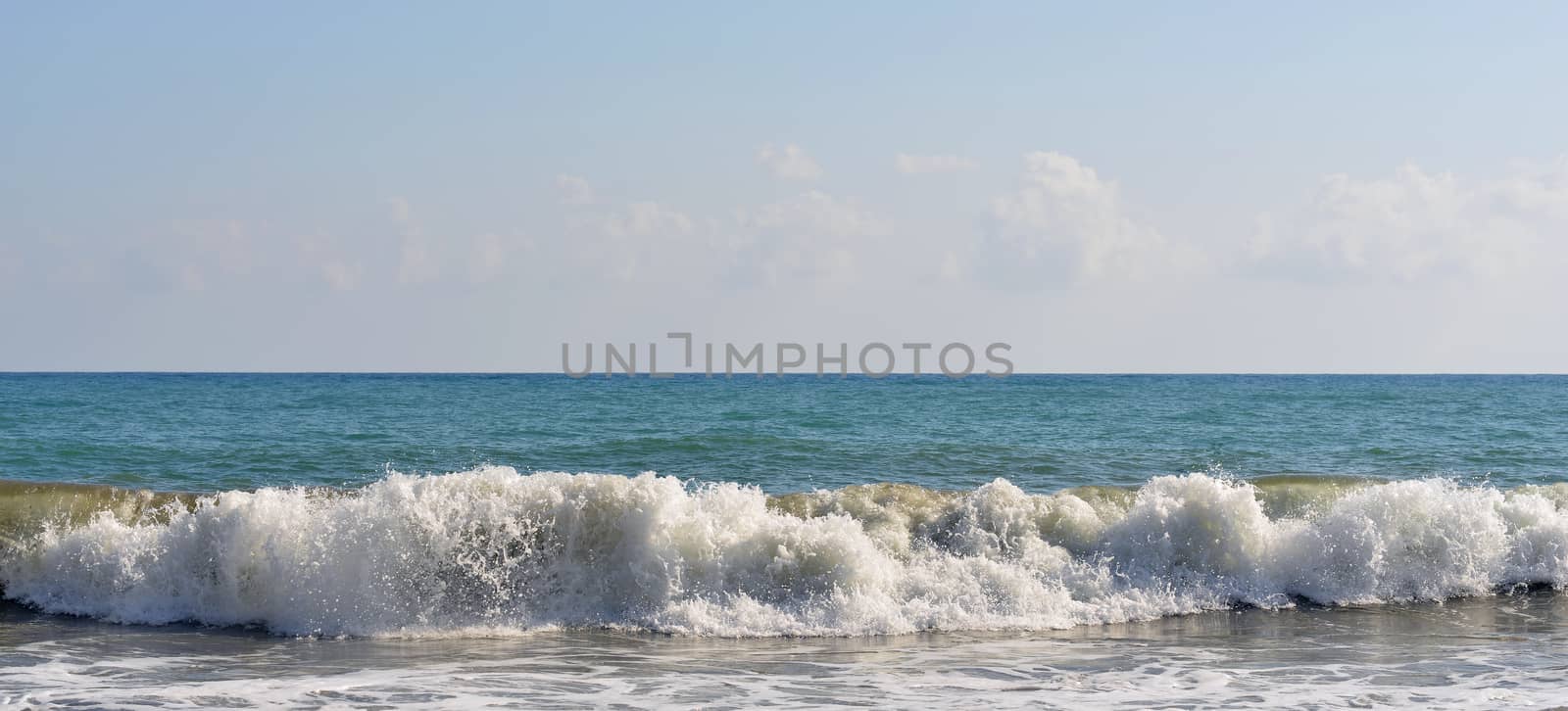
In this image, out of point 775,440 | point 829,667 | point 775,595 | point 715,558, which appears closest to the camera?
point 829,667

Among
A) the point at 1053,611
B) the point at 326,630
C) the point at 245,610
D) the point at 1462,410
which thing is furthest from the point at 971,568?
the point at 1462,410

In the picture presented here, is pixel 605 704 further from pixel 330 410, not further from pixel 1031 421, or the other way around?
pixel 330 410

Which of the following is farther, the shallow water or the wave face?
the wave face

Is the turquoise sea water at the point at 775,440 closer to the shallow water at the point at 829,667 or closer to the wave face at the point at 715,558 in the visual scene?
the wave face at the point at 715,558

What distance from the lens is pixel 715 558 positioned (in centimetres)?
990

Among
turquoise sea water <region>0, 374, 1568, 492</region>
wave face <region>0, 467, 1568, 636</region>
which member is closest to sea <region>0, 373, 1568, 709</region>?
wave face <region>0, 467, 1568, 636</region>

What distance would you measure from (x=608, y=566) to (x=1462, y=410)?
30.7 m

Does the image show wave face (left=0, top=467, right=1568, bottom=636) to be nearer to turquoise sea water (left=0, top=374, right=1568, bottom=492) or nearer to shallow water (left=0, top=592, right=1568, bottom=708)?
shallow water (left=0, top=592, right=1568, bottom=708)

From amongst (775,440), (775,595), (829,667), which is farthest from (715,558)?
(775,440)

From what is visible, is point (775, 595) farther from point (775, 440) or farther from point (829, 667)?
point (775, 440)

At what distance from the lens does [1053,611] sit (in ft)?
31.5

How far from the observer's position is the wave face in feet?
31.0

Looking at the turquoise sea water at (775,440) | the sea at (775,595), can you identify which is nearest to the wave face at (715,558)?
the sea at (775,595)

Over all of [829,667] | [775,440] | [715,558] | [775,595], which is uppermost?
[775,440]
